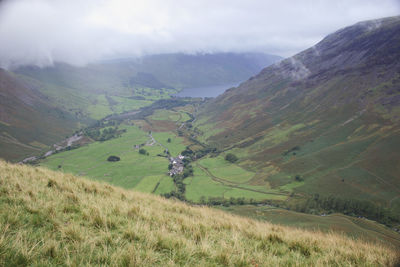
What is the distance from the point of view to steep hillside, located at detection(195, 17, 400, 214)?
3568 inches

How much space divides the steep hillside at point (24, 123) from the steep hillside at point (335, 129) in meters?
120

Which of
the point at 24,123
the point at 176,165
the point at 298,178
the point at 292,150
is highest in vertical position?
the point at 24,123

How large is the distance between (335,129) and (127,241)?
15169 cm

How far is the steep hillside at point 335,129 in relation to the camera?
9062cm

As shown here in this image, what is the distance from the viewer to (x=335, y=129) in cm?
12850

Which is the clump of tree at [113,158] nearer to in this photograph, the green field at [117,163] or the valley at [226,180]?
the valley at [226,180]

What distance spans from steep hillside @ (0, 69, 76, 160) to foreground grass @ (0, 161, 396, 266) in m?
153

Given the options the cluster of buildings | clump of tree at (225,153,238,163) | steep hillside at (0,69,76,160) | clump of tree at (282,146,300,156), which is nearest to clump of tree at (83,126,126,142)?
steep hillside at (0,69,76,160)

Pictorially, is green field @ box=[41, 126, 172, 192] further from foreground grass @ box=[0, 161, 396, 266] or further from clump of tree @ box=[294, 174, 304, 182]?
foreground grass @ box=[0, 161, 396, 266]

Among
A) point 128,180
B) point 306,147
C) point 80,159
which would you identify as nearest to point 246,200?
point 128,180

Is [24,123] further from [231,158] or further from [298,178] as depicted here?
[298,178]

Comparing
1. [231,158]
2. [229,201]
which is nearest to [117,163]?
[231,158]

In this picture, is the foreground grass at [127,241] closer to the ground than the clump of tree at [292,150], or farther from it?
farther from it

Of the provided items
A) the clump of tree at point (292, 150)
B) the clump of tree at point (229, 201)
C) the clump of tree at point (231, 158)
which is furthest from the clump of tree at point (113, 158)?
the clump of tree at point (292, 150)
